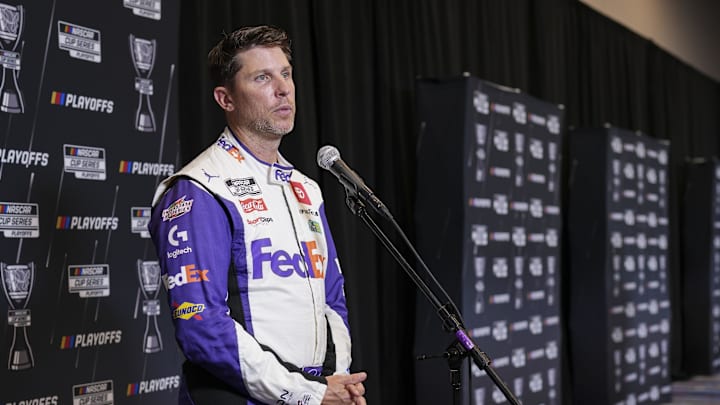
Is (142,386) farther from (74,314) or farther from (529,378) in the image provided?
(529,378)

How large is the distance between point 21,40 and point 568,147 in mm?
4486

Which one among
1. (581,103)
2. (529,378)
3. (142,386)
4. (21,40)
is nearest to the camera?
(21,40)

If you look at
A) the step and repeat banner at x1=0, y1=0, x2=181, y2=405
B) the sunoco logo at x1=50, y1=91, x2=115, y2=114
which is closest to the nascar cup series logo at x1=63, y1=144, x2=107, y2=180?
the step and repeat banner at x1=0, y1=0, x2=181, y2=405

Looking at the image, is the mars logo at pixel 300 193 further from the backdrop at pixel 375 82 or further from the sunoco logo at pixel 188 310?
the backdrop at pixel 375 82

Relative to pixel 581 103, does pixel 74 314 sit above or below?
below

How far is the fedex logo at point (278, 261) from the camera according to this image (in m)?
1.88

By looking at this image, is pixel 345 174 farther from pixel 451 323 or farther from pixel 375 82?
pixel 375 82

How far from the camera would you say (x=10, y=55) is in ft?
8.27

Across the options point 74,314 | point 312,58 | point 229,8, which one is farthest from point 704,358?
point 74,314

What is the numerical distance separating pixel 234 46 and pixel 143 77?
986 millimetres

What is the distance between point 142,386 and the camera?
2775 millimetres

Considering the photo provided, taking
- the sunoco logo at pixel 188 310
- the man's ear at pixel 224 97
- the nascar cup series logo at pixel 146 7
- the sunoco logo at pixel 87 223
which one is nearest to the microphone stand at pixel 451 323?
the man's ear at pixel 224 97

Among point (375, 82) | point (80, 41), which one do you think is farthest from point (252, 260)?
point (375, 82)

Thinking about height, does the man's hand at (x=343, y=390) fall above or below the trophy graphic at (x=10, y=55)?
below
